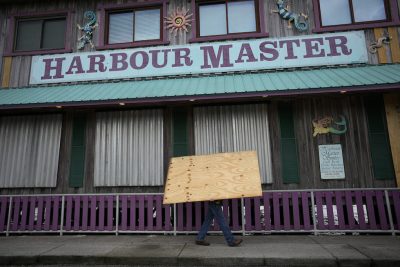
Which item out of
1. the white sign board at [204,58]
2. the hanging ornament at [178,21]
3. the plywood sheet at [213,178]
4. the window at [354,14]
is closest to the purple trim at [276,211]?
the plywood sheet at [213,178]

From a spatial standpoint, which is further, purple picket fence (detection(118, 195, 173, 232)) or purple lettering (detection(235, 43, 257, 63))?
purple lettering (detection(235, 43, 257, 63))

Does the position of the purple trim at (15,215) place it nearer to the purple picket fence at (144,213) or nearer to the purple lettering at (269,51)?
the purple picket fence at (144,213)

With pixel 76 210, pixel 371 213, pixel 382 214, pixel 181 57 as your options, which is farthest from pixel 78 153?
pixel 382 214

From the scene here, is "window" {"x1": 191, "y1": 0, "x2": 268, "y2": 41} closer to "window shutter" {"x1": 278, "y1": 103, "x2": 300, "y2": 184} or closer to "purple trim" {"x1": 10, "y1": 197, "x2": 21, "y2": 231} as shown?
"window shutter" {"x1": 278, "y1": 103, "x2": 300, "y2": 184}

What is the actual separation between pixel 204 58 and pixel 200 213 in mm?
4952

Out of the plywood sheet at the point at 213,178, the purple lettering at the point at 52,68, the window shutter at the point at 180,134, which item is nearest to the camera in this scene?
the plywood sheet at the point at 213,178

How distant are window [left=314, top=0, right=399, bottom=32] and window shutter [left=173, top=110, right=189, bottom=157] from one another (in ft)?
17.0

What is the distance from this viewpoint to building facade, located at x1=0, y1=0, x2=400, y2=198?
8.41 m

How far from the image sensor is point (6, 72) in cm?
1053

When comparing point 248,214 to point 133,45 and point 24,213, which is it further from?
point 133,45

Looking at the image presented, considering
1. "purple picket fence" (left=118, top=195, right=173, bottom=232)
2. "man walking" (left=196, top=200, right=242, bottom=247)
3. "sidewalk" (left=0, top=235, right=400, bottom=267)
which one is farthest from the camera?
"purple picket fence" (left=118, top=195, right=173, bottom=232)

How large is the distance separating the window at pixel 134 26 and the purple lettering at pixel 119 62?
0.71 metres

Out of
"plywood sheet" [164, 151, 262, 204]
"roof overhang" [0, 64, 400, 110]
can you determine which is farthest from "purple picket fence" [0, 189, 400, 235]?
"roof overhang" [0, 64, 400, 110]

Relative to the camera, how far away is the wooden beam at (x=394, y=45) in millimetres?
9227
